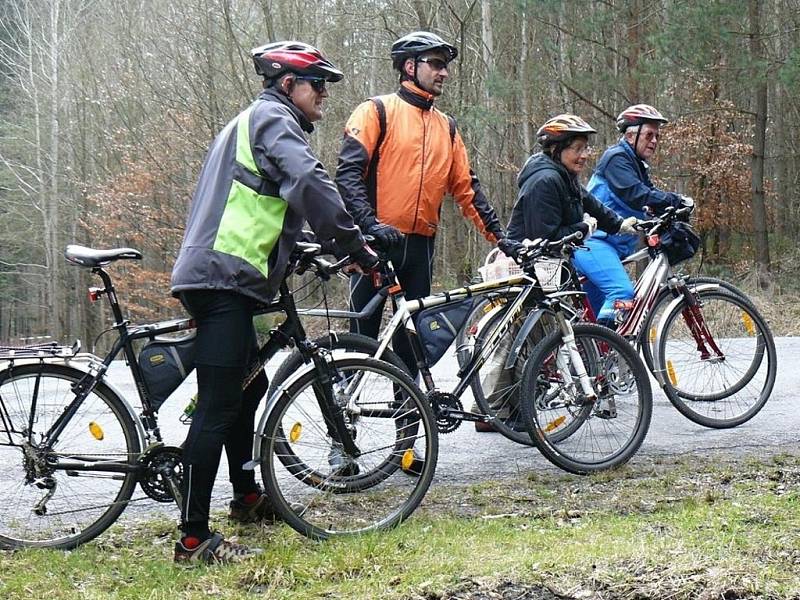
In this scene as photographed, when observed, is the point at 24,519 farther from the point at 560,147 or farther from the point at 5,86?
the point at 5,86

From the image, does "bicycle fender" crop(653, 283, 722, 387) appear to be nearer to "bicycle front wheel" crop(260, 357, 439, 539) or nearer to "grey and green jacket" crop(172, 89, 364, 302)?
"bicycle front wheel" crop(260, 357, 439, 539)

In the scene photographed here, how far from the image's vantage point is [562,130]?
6.16 meters

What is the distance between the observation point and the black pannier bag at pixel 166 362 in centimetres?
425

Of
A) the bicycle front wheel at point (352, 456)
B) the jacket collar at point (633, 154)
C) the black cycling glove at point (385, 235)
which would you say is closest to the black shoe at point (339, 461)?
the bicycle front wheel at point (352, 456)

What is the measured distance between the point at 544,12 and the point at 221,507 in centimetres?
1612

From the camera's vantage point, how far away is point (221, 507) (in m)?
4.99

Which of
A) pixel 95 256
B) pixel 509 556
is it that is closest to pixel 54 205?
pixel 95 256

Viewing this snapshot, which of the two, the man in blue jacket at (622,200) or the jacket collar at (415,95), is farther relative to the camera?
the man in blue jacket at (622,200)

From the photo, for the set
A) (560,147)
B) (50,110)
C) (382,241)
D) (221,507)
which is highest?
(50,110)

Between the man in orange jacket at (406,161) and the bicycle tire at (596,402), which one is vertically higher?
the man in orange jacket at (406,161)

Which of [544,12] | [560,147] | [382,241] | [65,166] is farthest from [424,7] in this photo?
[382,241]

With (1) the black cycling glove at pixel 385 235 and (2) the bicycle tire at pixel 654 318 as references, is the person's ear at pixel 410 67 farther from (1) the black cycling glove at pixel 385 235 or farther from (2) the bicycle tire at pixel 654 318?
(2) the bicycle tire at pixel 654 318

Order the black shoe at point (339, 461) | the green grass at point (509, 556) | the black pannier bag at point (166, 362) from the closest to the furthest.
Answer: the green grass at point (509, 556) < the black pannier bag at point (166, 362) < the black shoe at point (339, 461)

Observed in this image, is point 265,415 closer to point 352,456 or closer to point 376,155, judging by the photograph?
point 352,456
